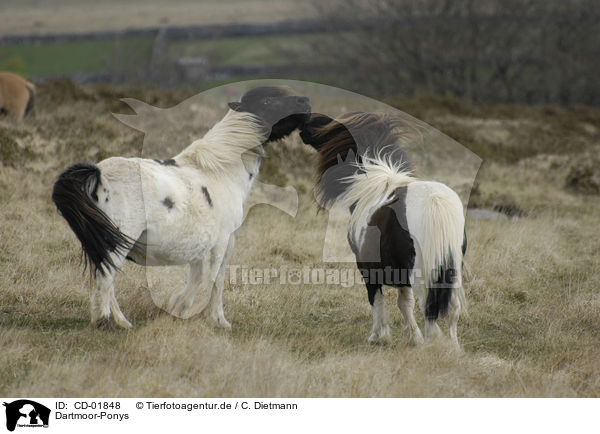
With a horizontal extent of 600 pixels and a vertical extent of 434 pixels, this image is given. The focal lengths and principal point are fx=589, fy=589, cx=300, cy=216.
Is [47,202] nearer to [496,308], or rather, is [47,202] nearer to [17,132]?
[17,132]

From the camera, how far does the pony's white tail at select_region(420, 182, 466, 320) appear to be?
4.11 meters

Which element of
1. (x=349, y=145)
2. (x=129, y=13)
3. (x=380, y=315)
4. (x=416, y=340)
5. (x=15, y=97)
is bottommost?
(x=416, y=340)

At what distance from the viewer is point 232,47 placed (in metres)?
39.3

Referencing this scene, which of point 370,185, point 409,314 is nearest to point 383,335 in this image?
point 409,314

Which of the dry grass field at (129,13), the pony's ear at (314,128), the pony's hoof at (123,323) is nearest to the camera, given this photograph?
the pony's hoof at (123,323)

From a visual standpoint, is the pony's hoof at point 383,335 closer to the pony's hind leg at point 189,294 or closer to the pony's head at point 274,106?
the pony's hind leg at point 189,294

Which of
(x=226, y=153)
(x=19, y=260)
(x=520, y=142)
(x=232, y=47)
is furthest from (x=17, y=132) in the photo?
(x=232, y=47)

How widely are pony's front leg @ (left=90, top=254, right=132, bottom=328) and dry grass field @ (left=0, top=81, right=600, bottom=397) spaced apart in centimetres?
9

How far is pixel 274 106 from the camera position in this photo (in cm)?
531

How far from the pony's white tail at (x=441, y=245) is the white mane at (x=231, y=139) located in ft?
5.69

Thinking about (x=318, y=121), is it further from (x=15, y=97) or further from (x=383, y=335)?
(x=15, y=97)
